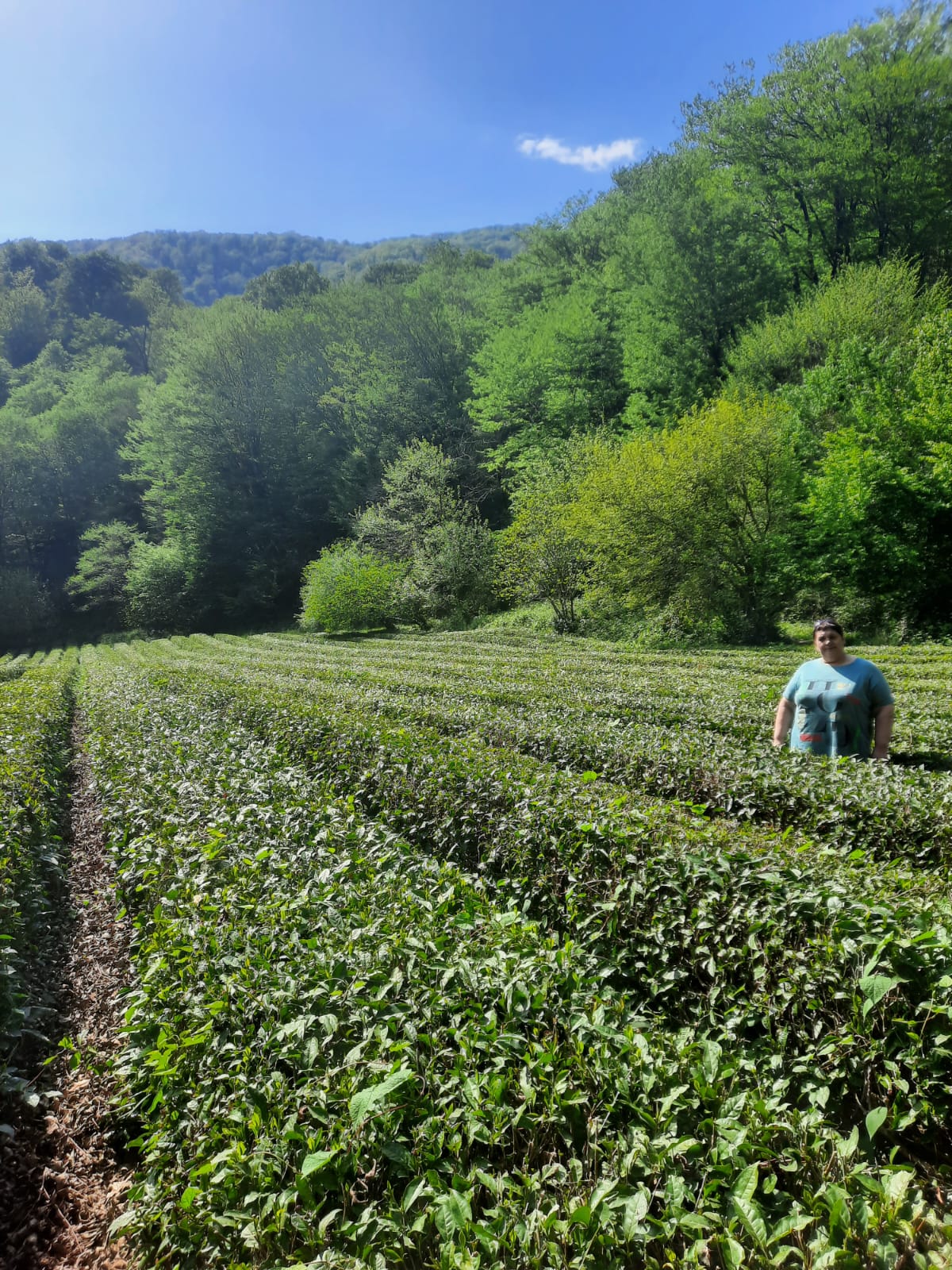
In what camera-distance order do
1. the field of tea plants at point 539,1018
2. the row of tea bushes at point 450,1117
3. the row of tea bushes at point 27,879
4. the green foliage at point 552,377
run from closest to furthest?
the row of tea bushes at point 450,1117 → the field of tea plants at point 539,1018 → the row of tea bushes at point 27,879 → the green foliage at point 552,377

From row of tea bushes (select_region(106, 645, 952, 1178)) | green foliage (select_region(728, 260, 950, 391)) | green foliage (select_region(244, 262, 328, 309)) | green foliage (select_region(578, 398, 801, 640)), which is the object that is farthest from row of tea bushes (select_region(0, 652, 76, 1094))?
green foliage (select_region(244, 262, 328, 309))

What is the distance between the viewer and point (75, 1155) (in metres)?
3.40

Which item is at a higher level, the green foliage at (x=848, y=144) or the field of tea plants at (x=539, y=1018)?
the green foliage at (x=848, y=144)

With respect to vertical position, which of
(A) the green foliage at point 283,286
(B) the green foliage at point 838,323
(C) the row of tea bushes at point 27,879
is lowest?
(C) the row of tea bushes at point 27,879

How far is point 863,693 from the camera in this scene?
5.42 metres

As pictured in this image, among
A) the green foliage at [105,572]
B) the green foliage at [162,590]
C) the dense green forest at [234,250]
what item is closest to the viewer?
the green foliage at [162,590]

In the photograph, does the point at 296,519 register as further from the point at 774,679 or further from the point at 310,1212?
the point at 310,1212

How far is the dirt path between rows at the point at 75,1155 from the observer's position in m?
2.91

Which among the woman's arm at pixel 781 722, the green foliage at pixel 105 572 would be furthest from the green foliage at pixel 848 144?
the green foliage at pixel 105 572

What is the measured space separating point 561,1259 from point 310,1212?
2.78ft

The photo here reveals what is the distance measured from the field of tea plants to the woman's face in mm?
957

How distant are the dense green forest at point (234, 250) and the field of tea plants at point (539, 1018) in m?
152

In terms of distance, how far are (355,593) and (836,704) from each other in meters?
29.0

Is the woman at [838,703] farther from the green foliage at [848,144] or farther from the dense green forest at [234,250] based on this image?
the dense green forest at [234,250]
